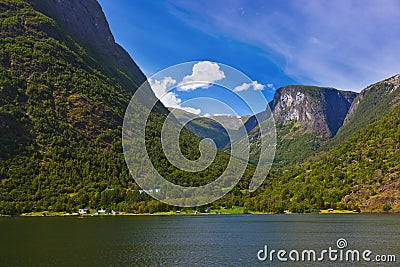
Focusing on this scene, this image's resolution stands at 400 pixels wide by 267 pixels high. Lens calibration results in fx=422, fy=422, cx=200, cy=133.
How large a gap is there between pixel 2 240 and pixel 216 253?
43701 millimetres

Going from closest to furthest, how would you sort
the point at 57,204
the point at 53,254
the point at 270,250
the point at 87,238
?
1. the point at 53,254
2. the point at 270,250
3. the point at 87,238
4. the point at 57,204

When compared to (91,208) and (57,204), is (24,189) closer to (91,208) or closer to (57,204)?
(57,204)

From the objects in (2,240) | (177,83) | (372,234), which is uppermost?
(177,83)

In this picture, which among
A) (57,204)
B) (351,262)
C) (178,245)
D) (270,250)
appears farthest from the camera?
(57,204)

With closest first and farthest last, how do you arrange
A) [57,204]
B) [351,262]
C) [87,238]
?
[351,262] → [87,238] → [57,204]

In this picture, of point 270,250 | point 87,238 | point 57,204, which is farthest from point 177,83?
point 57,204

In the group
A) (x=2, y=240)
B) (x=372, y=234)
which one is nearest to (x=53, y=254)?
(x=2, y=240)

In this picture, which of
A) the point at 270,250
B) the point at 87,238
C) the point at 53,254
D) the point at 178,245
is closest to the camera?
the point at 53,254

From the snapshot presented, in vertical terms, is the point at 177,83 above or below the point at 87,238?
above

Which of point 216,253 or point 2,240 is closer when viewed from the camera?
point 216,253

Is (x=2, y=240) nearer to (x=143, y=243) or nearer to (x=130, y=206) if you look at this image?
(x=143, y=243)

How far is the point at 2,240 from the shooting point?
273ft

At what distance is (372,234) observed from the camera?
93375 millimetres

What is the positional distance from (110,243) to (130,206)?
388 ft
